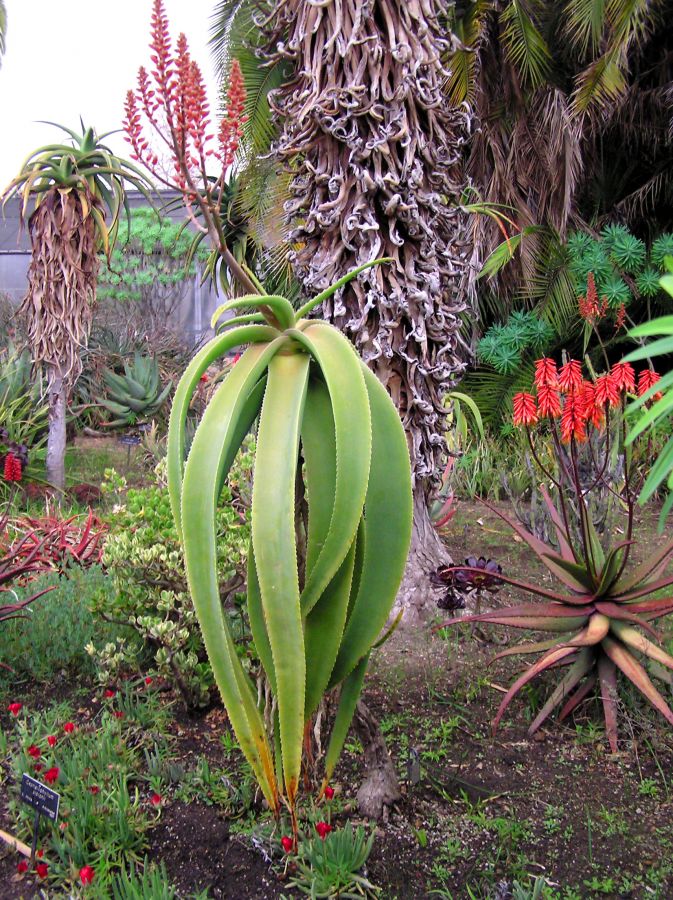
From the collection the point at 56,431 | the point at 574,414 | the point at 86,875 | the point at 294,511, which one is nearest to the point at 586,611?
the point at 574,414

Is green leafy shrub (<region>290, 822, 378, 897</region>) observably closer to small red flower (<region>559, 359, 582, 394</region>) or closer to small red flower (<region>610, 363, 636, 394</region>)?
small red flower (<region>559, 359, 582, 394</region>)

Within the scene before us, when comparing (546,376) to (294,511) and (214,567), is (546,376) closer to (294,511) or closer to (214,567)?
(294,511)

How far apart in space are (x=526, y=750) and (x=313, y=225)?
2443mm

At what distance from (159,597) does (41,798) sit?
1071 millimetres

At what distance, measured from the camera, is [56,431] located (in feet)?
22.4

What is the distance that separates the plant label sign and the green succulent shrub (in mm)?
754

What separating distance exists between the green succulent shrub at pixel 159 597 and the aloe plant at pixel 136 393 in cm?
607

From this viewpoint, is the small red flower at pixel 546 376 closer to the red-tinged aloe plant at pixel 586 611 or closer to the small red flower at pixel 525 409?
the red-tinged aloe plant at pixel 586 611

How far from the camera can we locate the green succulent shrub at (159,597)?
111 inches

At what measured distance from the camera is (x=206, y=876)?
200 cm

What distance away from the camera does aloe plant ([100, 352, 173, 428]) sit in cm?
914

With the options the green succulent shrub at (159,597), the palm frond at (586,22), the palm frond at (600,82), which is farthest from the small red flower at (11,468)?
the palm frond at (586,22)

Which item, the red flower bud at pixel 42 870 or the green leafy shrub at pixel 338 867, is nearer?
the green leafy shrub at pixel 338 867

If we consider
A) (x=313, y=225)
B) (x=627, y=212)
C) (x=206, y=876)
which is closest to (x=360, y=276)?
(x=313, y=225)
